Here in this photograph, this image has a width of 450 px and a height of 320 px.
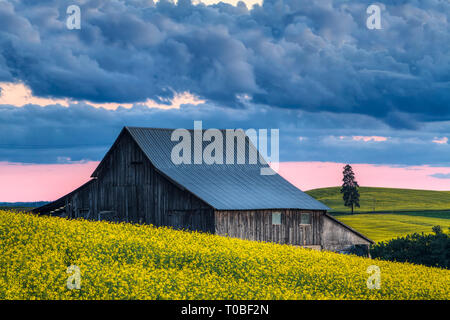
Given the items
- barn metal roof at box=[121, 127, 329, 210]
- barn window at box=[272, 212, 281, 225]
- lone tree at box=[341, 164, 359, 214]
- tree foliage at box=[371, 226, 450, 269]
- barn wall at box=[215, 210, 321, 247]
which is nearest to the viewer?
barn wall at box=[215, 210, 321, 247]

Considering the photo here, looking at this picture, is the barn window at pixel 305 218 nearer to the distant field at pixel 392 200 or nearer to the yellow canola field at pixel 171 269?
the yellow canola field at pixel 171 269

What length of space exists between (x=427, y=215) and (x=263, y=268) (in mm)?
76830

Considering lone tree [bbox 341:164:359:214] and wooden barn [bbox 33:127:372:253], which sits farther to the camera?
lone tree [bbox 341:164:359:214]

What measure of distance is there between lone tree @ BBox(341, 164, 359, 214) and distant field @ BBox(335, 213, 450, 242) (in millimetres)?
11820

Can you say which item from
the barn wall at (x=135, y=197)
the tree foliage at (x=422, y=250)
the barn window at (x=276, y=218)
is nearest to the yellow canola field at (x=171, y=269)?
the barn wall at (x=135, y=197)

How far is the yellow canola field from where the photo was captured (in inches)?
828

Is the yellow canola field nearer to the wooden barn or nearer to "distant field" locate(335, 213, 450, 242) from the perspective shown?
the wooden barn

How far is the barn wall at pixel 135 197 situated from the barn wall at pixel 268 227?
1.15 metres

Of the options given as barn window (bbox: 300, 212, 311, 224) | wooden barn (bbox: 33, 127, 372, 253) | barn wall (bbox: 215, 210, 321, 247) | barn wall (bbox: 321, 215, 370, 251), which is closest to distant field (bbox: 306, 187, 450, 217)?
barn wall (bbox: 321, 215, 370, 251)

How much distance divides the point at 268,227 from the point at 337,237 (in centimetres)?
617

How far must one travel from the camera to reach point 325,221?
4344cm

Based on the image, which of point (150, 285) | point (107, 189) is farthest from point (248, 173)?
point (150, 285)

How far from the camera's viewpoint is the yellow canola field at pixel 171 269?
21.0 meters

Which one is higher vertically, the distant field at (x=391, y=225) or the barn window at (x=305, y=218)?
the barn window at (x=305, y=218)
